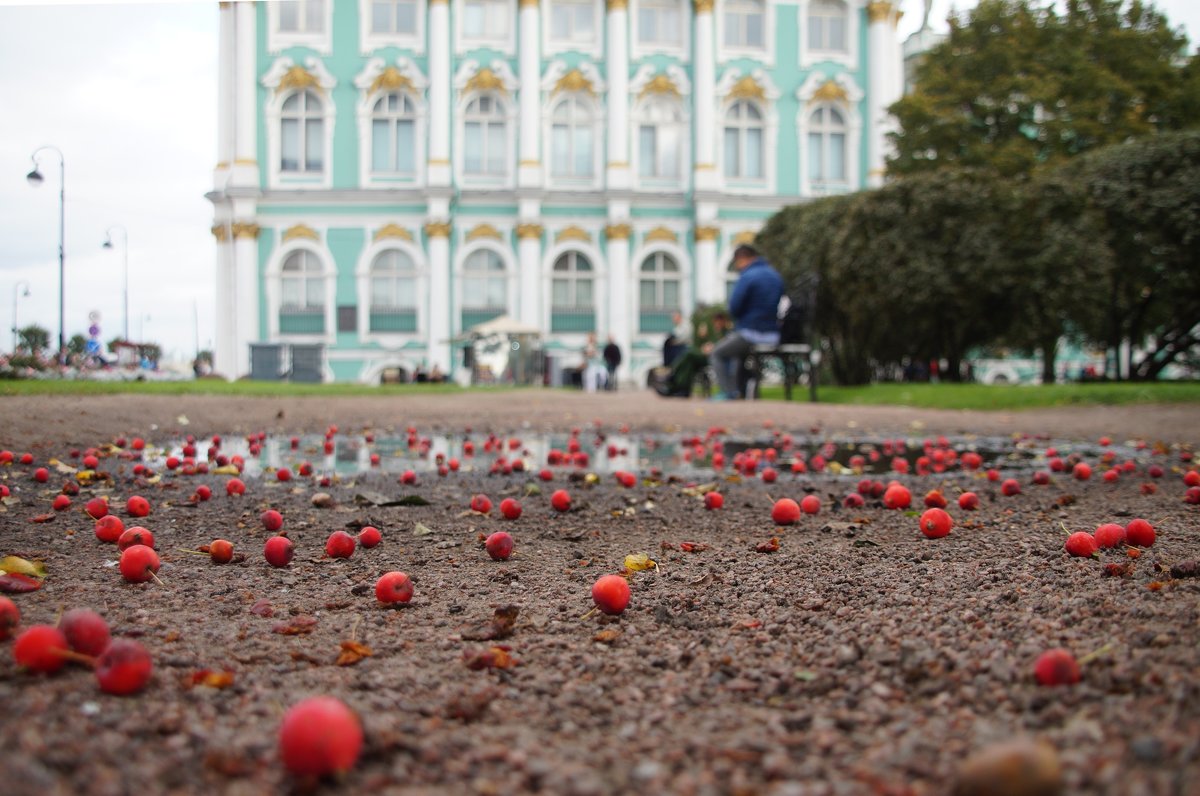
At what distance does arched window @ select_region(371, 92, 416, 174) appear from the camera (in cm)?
3158

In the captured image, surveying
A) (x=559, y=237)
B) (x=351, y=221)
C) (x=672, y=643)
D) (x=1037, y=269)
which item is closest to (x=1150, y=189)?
(x=1037, y=269)

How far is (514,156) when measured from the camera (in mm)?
32000

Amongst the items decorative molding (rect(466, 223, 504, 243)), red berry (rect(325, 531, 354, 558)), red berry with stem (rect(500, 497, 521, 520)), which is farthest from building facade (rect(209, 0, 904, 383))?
red berry (rect(325, 531, 354, 558))

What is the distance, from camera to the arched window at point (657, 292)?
32.4 m

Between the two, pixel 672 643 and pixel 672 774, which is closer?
pixel 672 774

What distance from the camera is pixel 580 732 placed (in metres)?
1.41

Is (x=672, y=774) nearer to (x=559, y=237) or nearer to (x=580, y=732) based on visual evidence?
(x=580, y=732)

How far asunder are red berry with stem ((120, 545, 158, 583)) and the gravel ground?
0.04 meters

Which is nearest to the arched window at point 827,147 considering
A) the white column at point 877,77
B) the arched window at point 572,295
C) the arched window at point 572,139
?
the white column at point 877,77

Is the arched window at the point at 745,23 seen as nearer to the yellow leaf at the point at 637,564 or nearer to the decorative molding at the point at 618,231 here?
the decorative molding at the point at 618,231

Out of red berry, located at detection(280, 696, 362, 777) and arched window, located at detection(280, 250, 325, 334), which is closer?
red berry, located at detection(280, 696, 362, 777)

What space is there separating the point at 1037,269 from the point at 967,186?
174 cm

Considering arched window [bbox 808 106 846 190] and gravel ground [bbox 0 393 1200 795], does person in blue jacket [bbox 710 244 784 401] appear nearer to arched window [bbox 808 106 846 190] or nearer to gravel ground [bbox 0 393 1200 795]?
gravel ground [bbox 0 393 1200 795]

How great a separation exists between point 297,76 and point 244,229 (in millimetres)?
5469
